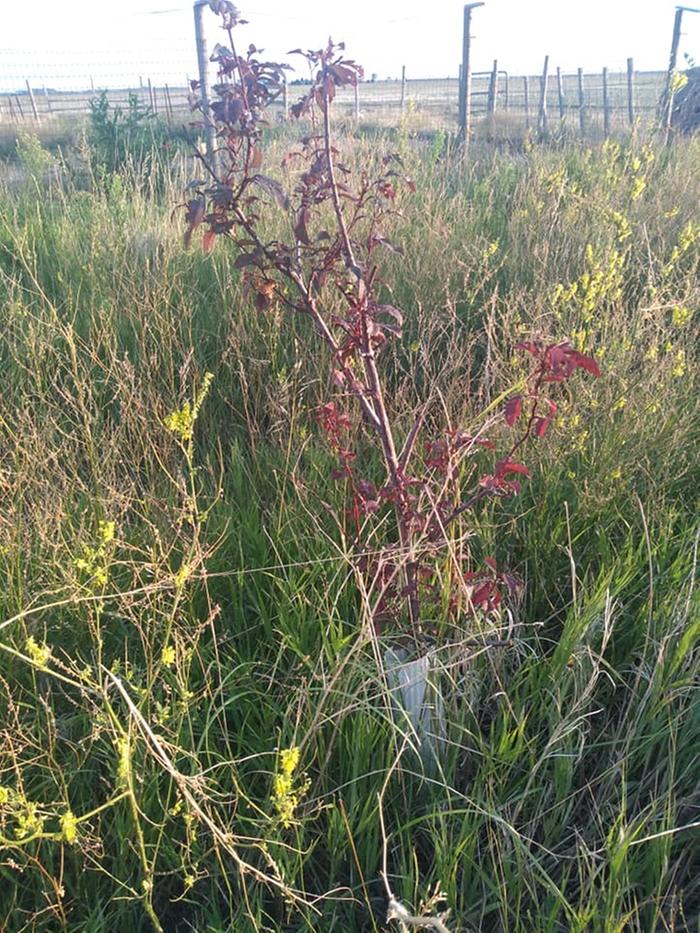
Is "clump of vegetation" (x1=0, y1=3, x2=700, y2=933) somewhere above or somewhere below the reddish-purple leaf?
below

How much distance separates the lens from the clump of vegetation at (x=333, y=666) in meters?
1.21

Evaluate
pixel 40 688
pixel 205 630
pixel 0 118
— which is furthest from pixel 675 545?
pixel 0 118

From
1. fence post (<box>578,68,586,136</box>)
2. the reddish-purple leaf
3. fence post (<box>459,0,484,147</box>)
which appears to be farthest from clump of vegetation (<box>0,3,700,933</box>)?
fence post (<box>578,68,586,136</box>)

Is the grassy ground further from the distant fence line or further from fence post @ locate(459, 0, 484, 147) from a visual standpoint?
fence post @ locate(459, 0, 484, 147)

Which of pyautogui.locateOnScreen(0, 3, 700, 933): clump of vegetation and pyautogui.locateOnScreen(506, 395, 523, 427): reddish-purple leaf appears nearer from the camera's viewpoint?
pyautogui.locateOnScreen(0, 3, 700, 933): clump of vegetation

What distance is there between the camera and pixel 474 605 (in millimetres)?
1532

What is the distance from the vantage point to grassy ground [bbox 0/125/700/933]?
120cm

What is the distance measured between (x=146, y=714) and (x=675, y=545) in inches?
52.0

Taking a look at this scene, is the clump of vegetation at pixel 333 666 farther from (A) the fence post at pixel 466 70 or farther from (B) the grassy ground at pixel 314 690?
(A) the fence post at pixel 466 70

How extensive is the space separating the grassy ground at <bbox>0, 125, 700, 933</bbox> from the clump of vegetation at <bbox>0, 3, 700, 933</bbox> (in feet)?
0.03

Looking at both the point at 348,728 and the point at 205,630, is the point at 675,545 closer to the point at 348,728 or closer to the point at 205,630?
the point at 348,728

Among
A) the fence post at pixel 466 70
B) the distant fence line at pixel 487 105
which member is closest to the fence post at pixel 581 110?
the distant fence line at pixel 487 105

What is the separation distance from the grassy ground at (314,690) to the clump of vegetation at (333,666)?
1 cm

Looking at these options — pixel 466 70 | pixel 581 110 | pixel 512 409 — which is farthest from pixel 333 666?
pixel 581 110
